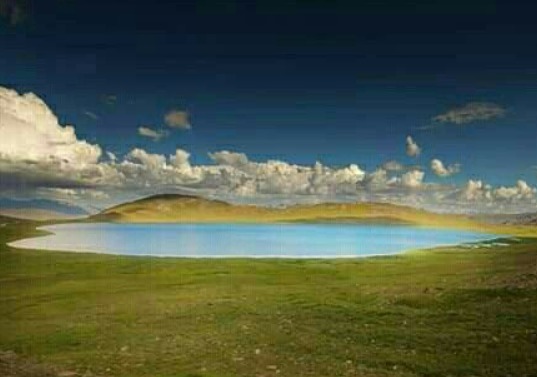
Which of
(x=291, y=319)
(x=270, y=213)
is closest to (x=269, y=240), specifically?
(x=270, y=213)

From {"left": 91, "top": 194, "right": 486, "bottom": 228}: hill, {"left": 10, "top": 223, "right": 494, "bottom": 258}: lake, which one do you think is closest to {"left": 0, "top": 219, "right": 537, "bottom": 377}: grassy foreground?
{"left": 10, "top": 223, "right": 494, "bottom": 258}: lake

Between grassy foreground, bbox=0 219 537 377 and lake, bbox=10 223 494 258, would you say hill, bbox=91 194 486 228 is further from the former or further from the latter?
grassy foreground, bbox=0 219 537 377

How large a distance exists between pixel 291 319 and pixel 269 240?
33814 mm

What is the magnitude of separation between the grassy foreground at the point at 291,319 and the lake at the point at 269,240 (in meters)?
3.22

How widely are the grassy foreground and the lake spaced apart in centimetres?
322

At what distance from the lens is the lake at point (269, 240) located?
174ft

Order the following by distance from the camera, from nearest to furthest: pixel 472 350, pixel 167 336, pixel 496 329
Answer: pixel 472 350 → pixel 496 329 → pixel 167 336

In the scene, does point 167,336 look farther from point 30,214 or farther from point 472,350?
point 30,214

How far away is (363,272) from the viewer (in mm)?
45312

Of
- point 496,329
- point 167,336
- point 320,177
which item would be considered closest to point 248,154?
point 320,177

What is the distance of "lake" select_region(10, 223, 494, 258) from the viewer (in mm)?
53156

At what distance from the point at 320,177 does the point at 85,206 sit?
2006 cm

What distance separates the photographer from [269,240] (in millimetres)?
61688

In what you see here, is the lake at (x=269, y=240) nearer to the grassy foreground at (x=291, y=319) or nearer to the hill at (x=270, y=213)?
the hill at (x=270, y=213)
